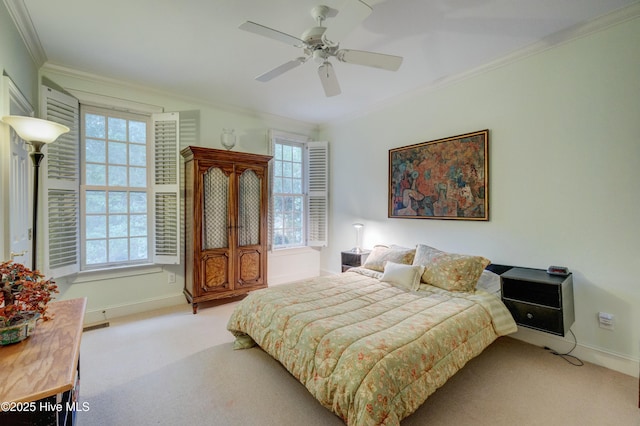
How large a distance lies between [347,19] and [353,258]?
2993mm

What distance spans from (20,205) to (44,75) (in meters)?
1.57

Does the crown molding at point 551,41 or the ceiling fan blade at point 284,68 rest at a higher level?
the crown molding at point 551,41

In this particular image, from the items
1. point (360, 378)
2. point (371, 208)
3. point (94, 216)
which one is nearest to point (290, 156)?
point (371, 208)

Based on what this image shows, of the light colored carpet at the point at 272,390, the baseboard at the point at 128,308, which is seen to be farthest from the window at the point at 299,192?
the light colored carpet at the point at 272,390

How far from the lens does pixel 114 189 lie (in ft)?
11.3

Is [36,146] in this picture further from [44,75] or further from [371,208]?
[371,208]

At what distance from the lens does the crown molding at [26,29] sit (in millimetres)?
2077

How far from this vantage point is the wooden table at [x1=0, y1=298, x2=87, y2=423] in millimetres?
954

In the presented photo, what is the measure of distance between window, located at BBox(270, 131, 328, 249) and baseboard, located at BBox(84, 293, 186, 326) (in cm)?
170

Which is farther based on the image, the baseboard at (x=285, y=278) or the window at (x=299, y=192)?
the window at (x=299, y=192)

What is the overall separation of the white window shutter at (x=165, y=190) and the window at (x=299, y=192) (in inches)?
62.0

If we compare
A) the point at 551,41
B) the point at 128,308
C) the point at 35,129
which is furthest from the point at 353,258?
the point at 35,129

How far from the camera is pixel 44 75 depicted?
2961 millimetres

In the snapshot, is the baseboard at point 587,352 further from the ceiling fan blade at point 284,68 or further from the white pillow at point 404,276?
the ceiling fan blade at point 284,68
